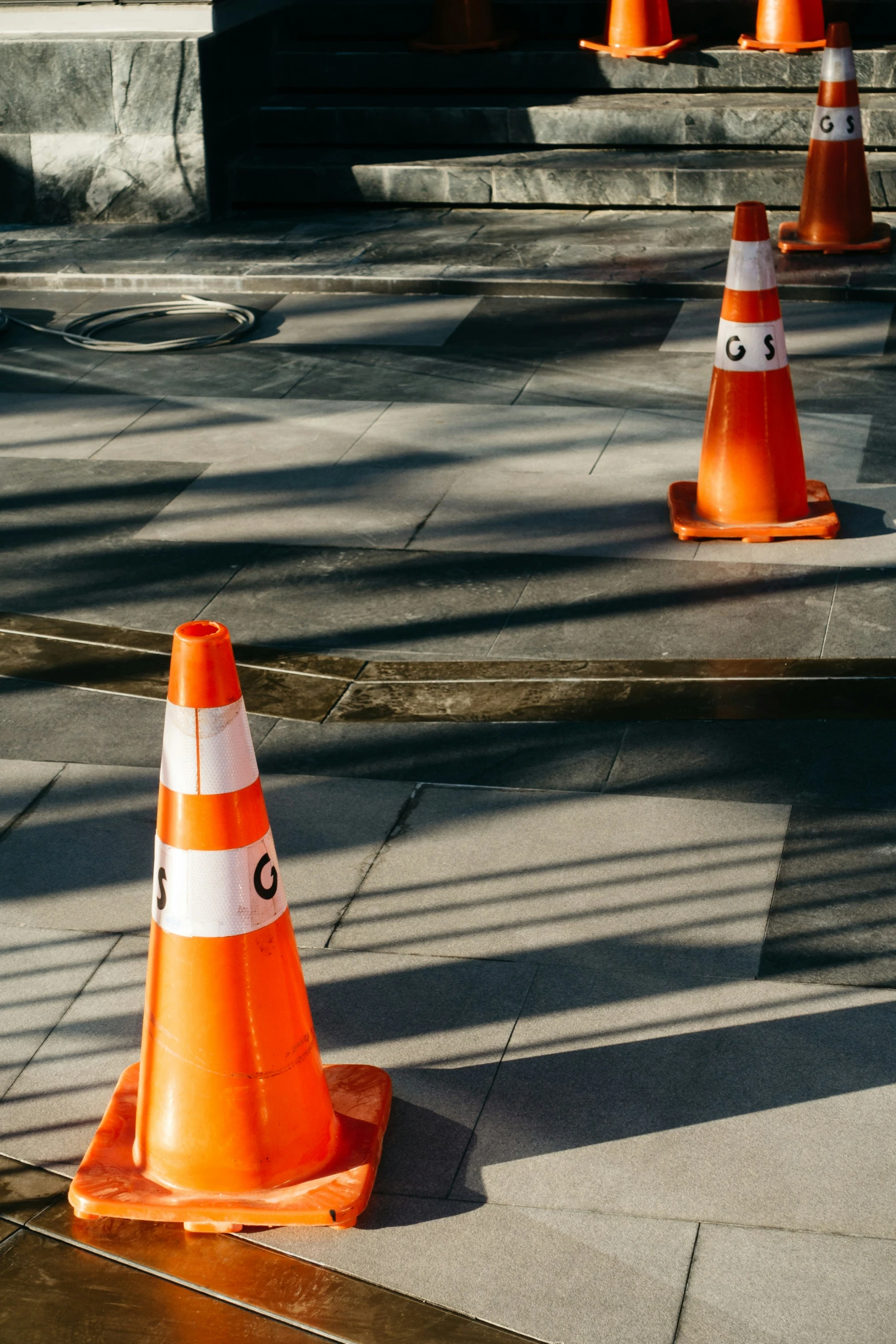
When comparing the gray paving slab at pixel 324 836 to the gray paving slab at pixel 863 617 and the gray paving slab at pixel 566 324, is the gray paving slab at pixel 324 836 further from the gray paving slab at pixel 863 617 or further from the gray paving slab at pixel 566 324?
the gray paving slab at pixel 566 324

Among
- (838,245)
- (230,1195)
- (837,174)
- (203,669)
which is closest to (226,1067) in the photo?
(230,1195)

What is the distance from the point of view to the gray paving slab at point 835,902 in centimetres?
388

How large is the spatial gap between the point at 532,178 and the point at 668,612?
5818 mm

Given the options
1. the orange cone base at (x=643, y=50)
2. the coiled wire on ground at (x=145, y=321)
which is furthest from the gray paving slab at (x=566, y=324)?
the orange cone base at (x=643, y=50)

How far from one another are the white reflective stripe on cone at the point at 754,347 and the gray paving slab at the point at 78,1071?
3316mm

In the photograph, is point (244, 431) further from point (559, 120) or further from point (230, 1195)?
point (230, 1195)

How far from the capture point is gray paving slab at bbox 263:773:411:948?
13.8 ft

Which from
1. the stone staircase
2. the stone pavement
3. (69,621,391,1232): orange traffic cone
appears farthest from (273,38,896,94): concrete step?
(69,621,391,1232): orange traffic cone

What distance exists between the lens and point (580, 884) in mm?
4246

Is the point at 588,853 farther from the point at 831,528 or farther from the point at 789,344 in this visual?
the point at 789,344

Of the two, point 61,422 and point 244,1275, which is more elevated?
point 61,422

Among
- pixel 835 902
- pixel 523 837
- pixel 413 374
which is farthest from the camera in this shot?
pixel 413 374

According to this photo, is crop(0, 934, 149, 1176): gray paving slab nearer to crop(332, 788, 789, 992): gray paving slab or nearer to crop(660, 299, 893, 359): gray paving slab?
crop(332, 788, 789, 992): gray paving slab

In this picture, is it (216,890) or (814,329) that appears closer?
(216,890)
